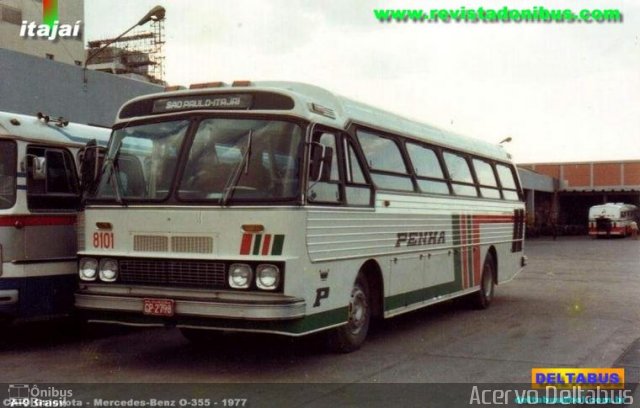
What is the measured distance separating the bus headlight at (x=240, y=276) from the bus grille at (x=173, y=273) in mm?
84

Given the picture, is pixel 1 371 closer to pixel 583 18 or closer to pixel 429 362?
pixel 429 362

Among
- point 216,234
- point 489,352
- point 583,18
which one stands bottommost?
point 489,352

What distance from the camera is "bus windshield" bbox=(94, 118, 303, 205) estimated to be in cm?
795

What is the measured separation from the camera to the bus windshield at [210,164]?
313 inches

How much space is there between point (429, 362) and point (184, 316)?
2669 millimetres

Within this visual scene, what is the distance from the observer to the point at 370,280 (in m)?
9.78

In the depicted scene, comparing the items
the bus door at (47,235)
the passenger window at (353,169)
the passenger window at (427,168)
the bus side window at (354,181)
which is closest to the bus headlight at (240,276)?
the bus side window at (354,181)

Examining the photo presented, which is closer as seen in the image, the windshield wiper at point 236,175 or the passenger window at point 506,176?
the windshield wiper at point 236,175

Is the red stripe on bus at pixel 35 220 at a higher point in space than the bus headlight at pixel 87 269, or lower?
higher

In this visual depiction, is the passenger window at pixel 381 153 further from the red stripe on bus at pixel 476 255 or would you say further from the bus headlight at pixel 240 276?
the red stripe on bus at pixel 476 255

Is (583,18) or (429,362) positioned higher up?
(583,18)

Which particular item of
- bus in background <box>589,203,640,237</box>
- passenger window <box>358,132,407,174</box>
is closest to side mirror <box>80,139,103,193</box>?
passenger window <box>358,132,407,174</box>

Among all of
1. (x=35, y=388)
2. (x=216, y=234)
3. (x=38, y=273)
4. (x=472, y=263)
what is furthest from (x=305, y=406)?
(x=472, y=263)

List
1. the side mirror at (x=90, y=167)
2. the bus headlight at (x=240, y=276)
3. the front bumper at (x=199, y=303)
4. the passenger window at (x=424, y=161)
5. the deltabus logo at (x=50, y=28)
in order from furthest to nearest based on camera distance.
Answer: the deltabus logo at (x=50, y=28), the passenger window at (x=424, y=161), the side mirror at (x=90, y=167), the bus headlight at (x=240, y=276), the front bumper at (x=199, y=303)
